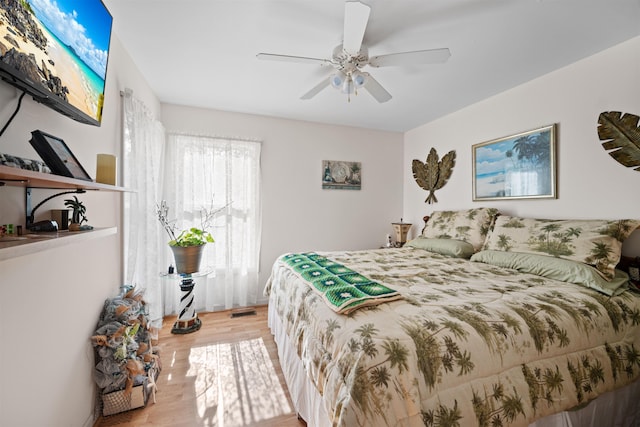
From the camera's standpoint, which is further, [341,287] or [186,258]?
[186,258]

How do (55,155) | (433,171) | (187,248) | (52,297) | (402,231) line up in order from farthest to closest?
(402,231)
(433,171)
(187,248)
(52,297)
(55,155)

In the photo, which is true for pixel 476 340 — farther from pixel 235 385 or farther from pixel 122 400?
pixel 122 400

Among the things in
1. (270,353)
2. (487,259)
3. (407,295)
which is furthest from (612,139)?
(270,353)

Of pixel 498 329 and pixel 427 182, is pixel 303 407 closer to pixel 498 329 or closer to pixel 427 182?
Answer: pixel 498 329

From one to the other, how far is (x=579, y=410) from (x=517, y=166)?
2099 millimetres

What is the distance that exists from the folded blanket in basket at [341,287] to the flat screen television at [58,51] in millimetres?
1468

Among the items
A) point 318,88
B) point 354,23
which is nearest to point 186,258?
point 318,88

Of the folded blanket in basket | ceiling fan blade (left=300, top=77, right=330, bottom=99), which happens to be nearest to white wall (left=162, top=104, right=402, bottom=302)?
ceiling fan blade (left=300, top=77, right=330, bottom=99)

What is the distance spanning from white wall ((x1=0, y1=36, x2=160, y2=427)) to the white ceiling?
19.2 inches

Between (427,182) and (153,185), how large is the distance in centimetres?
348

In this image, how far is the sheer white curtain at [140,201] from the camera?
194 cm

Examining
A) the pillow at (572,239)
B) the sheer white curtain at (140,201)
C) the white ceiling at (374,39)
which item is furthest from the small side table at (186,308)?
the pillow at (572,239)

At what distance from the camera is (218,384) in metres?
1.81

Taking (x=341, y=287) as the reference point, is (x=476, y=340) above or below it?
below
